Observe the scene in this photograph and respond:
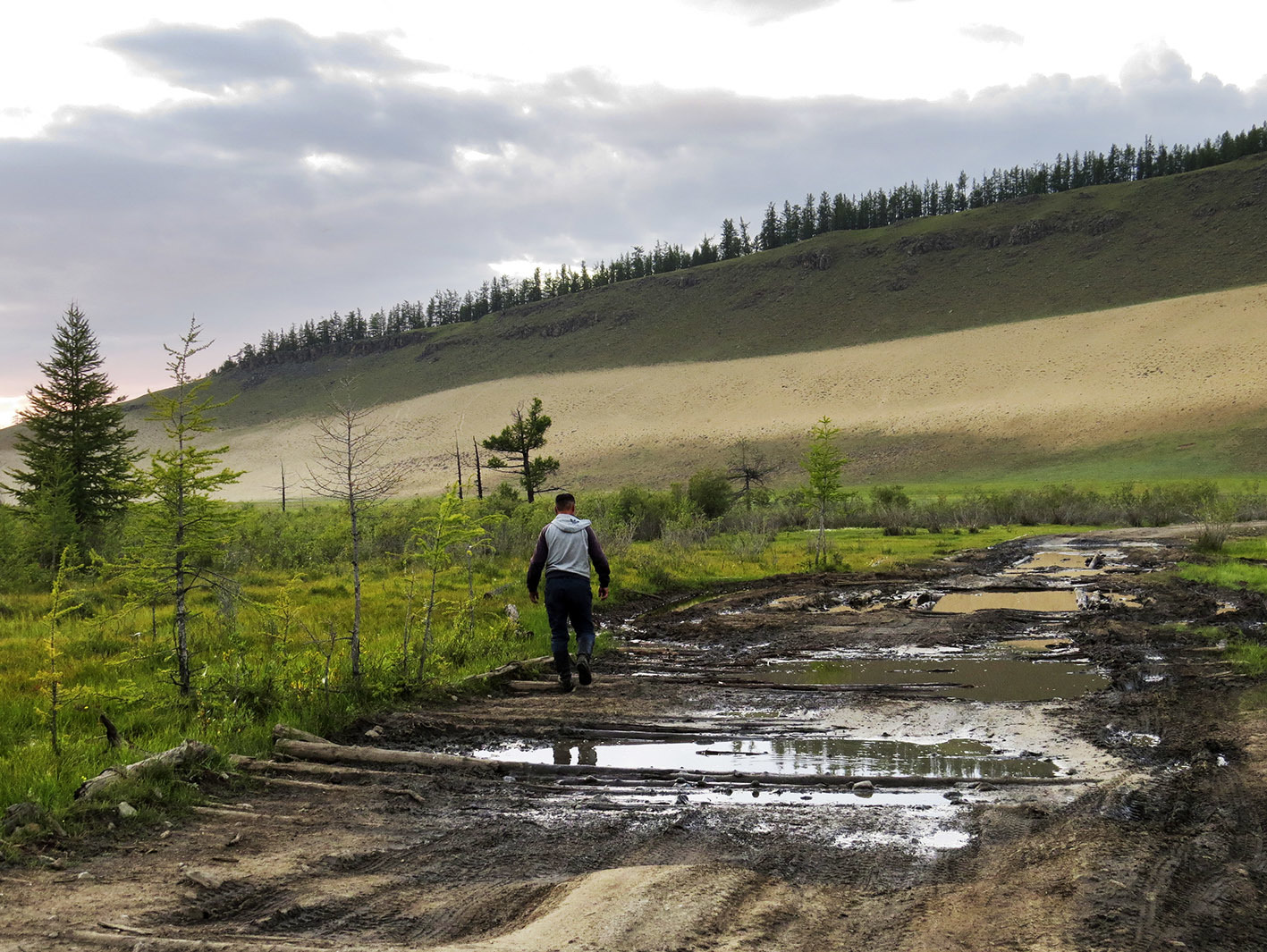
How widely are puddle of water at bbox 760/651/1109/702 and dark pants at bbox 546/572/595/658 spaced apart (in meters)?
2.60

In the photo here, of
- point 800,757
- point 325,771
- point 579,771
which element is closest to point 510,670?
point 579,771

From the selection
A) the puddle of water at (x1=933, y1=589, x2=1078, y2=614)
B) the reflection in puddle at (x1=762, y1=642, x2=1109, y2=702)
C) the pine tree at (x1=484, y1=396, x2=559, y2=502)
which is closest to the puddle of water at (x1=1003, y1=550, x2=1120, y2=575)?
the puddle of water at (x1=933, y1=589, x2=1078, y2=614)

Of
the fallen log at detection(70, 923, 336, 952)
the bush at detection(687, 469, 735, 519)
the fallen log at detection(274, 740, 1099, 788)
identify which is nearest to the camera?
the fallen log at detection(70, 923, 336, 952)

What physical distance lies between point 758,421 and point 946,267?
6865 centimetres

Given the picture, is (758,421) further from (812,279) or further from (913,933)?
(913,933)

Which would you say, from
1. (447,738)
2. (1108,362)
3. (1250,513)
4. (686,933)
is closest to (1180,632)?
(447,738)

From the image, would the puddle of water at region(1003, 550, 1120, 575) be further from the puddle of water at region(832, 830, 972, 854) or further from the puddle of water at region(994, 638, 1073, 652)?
the puddle of water at region(832, 830, 972, 854)

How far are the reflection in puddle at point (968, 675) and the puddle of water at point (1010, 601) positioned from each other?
17.4 ft

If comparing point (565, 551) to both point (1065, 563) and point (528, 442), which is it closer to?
point (1065, 563)

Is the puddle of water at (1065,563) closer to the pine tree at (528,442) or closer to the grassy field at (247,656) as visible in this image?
the grassy field at (247,656)

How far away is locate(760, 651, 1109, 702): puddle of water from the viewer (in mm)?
10297

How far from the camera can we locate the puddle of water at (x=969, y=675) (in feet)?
33.8

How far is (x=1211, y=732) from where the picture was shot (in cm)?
792

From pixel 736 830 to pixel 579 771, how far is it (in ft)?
6.09
